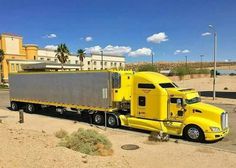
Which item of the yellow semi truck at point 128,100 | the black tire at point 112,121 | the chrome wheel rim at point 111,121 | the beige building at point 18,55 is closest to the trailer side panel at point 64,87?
the yellow semi truck at point 128,100

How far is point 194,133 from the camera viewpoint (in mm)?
14953

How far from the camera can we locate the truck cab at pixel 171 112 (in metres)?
14.6

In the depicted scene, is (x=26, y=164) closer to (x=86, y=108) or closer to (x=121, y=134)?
(x=121, y=134)

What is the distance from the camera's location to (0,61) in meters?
76.8

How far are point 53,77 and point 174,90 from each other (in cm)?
1124

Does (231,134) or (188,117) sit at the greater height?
(188,117)

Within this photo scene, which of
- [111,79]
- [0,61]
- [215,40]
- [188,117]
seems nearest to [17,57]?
[0,61]

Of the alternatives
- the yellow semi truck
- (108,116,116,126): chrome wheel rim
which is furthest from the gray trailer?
(108,116,116,126): chrome wheel rim

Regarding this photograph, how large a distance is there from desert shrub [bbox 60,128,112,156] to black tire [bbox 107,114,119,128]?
570 centimetres

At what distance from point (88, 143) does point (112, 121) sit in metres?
6.65

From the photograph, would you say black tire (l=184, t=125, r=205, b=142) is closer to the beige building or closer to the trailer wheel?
the trailer wheel

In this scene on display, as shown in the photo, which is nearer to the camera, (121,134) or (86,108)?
(121,134)

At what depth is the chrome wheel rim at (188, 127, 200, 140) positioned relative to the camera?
14.9 meters

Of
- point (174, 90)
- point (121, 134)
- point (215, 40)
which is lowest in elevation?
point (121, 134)
